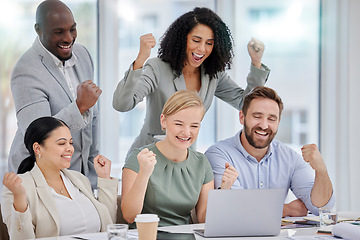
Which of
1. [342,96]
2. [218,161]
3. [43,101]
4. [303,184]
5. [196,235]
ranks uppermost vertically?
[342,96]

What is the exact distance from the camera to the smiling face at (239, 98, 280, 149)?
2270mm

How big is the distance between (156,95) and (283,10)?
169 cm

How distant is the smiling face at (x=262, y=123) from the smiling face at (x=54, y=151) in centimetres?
87

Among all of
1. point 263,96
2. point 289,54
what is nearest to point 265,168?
point 263,96

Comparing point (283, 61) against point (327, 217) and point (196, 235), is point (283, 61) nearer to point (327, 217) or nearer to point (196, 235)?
point (327, 217)

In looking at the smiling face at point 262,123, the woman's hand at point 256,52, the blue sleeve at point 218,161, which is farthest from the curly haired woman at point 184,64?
the smiling face at point 262,123

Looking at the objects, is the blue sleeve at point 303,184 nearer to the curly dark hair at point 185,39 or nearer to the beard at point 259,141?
the beard at point 259,141

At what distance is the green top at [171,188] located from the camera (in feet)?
6.58

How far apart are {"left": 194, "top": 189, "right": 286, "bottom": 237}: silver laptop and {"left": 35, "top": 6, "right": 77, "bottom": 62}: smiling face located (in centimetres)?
121

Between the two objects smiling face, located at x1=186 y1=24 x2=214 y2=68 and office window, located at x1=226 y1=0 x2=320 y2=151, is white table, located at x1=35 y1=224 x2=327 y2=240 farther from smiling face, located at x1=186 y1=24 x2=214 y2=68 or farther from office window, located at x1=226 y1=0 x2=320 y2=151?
office window, located at x1=226 y1=0 x2=320 y2=151

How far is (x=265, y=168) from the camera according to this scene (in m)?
2.31

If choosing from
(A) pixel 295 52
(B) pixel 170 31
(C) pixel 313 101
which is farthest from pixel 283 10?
(B) pixel 170 31

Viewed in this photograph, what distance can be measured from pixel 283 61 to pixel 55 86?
206 centimetres

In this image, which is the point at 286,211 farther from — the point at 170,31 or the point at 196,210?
the point at 170,31
